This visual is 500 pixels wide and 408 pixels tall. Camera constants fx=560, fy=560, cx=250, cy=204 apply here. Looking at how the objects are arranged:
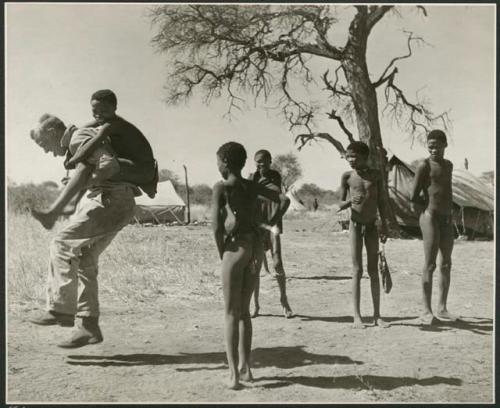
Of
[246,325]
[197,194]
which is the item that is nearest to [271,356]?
[246,325]

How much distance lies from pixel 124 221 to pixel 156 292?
1.91m

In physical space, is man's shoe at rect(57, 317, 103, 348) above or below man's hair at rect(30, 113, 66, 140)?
below

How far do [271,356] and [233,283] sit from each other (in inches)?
35.9

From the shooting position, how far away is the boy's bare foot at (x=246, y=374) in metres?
3.08

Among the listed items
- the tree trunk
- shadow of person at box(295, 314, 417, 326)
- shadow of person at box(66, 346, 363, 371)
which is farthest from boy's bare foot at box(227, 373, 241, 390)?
the tree trunk

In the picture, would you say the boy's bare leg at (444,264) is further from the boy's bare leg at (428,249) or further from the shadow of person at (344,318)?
the shadow of person at (344,318)

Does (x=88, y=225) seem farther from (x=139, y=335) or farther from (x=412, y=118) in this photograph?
(x=412, y=118)

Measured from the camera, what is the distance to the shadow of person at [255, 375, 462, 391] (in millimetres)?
3158

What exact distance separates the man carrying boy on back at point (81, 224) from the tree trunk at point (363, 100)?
11.1ft

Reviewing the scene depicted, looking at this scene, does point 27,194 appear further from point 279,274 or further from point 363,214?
point 363,214

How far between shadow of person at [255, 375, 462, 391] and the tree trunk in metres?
2.97

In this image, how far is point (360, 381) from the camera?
322 cm

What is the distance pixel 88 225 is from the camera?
135 inches

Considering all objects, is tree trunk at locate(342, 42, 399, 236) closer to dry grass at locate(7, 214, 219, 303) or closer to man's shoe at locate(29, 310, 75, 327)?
dry grass at locate(7, 214, 219, 303)
